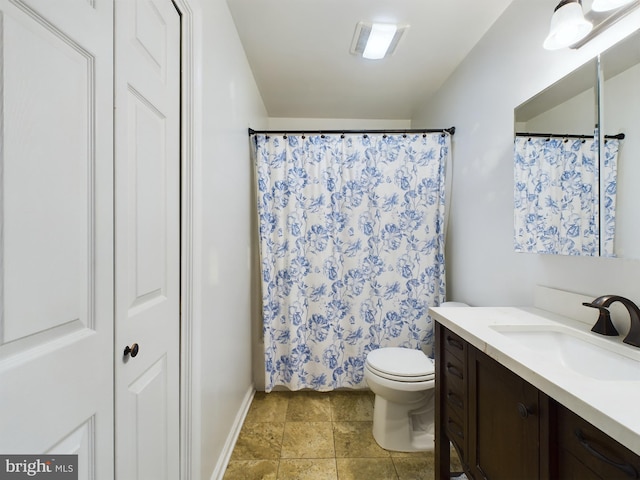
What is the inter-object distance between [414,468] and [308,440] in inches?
23.5

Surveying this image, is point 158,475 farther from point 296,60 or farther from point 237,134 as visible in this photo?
point 296,60

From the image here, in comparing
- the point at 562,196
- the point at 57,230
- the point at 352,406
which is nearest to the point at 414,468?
the point at 352,406

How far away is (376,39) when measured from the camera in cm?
183

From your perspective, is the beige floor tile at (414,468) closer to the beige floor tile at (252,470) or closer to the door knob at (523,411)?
the beige floor tile at (252,470)

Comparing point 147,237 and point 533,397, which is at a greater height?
point 147,237

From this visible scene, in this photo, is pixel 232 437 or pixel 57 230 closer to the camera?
pixel 57 230

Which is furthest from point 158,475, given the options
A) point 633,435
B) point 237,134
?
point 237,134

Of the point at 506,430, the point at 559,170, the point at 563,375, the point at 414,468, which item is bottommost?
the point at 414,468

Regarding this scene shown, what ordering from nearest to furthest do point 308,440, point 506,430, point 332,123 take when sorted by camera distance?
point 506,430, point 308,440, point 332,123

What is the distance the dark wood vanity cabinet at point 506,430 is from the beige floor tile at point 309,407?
0.86 metres

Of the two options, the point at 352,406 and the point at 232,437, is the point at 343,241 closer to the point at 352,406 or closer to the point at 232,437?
the point at 352,406

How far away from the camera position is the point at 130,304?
0.85 metres

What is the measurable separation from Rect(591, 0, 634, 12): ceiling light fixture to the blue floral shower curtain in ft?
3.79

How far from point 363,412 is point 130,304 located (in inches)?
70.5
